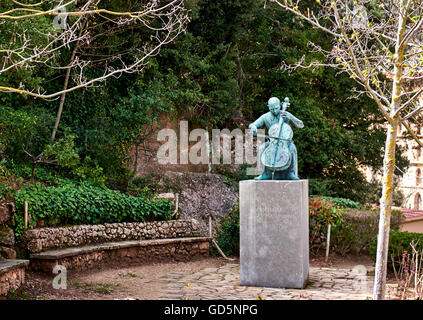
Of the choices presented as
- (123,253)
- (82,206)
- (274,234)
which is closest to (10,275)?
(82,206)

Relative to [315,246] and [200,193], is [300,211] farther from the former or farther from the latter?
[200,193]

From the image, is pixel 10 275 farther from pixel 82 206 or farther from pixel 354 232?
pixel 354 232

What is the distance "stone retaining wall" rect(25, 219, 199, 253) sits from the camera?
998 cm

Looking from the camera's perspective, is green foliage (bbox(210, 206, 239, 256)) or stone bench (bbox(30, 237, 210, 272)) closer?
stone bench (bbox(30, 237, 210, 272))

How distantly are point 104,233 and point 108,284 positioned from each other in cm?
226

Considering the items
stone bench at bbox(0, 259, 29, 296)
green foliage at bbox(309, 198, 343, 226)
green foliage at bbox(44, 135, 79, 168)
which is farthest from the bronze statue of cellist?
green foliage at bbox(44, 135, 79, 168)

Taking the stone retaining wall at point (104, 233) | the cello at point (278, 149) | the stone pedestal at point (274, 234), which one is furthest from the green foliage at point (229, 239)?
the cello at point (278, 149)

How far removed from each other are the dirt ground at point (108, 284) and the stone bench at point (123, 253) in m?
0.20

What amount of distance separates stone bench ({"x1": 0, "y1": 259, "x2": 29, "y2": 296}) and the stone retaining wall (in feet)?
4.65

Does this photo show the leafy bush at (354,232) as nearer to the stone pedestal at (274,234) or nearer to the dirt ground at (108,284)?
the dirt ground at (108,284)

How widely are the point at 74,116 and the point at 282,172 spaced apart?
771cm

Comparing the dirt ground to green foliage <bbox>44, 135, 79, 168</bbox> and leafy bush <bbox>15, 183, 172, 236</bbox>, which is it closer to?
leafy bush <bbox>15, 183, 172, 236</bbox>
